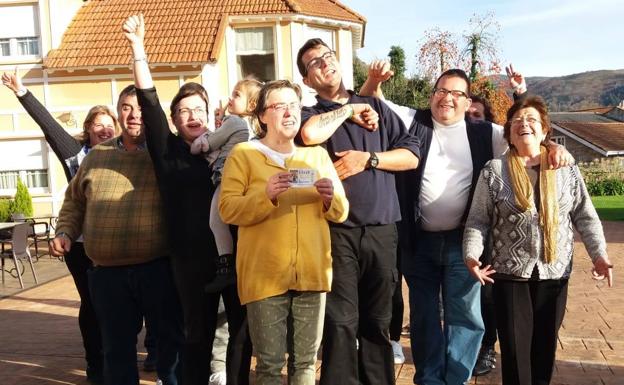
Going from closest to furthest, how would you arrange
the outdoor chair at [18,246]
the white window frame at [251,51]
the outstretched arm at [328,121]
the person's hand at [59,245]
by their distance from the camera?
the outstretched arm at [328,121] < the person's hand at [59,245] < the outdoor chair at [18,246] < the white window frame at [251,51]

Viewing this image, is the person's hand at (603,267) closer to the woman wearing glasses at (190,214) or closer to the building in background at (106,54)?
the woman wearing glasses at (190,214)

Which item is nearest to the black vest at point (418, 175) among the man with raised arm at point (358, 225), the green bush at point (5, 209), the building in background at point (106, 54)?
the man with raised arm at point (358, 225)

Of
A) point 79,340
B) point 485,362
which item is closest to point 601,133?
point 485,362

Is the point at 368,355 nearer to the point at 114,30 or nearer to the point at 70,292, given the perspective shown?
the point at 70,292

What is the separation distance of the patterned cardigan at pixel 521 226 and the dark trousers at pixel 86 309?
2.80 meters

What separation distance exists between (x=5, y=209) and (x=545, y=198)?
56.8ft

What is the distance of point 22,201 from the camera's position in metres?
17.7

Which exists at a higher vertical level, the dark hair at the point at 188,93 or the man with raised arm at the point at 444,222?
the dark hair at the point at 188,93

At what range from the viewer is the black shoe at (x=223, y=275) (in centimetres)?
344

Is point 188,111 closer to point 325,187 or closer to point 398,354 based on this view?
point 325,187

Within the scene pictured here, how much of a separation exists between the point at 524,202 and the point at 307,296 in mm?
1292

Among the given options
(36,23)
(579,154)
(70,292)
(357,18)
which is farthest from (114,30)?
(579,154)

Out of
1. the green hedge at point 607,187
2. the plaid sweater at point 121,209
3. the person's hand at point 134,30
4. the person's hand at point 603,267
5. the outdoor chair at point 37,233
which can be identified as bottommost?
the green hedge at point 607,187

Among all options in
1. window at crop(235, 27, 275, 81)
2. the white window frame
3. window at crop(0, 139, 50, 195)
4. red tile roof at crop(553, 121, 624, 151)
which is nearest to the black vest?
the white window frame
